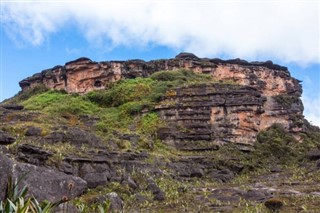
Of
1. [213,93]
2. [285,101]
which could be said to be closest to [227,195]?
[213,93]

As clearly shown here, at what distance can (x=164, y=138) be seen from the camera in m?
42.7

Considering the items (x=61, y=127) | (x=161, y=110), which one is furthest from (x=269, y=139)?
(x=61, y=127)

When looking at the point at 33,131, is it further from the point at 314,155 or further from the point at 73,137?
the point at 314,155

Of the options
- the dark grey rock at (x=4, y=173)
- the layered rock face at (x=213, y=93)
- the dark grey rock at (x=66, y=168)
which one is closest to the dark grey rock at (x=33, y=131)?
the dark grey rock at (x=66, y=168)

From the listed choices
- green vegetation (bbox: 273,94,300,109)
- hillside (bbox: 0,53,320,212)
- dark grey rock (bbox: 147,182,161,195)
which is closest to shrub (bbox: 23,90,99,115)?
hillside (bbox: 0,53,320,212)

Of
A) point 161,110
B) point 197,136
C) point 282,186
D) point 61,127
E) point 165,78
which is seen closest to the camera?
point 282,186

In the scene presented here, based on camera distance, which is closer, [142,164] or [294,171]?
[142,164]

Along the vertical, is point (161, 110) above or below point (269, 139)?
above

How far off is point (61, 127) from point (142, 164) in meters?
7.07

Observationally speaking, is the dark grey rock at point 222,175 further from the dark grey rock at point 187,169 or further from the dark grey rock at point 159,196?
the dark grey rock at point 159,196

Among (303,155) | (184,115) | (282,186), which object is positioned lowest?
(282,186)

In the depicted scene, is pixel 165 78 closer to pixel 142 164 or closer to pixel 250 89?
pixel 250 89

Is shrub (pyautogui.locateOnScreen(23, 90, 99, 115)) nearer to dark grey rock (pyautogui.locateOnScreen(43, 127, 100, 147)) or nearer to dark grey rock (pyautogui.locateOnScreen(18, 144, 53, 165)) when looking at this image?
dark grey rock (pyautogui.locateOnScreen(43, 127, 100, 147))

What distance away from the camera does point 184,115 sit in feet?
148
